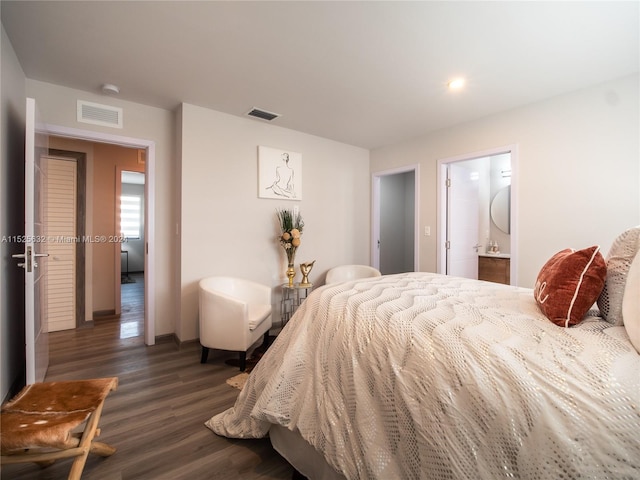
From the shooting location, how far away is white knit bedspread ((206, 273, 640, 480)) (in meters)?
0.73

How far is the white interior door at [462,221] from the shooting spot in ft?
11.8

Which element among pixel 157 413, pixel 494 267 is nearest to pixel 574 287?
pixel 157 413

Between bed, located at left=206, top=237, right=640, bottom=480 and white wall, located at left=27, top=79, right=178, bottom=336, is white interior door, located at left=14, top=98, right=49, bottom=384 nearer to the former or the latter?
white wall, located at left=27, top=79, right=178, bottom=336

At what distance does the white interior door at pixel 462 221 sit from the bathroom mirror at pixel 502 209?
375 mm

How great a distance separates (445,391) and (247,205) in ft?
9.29

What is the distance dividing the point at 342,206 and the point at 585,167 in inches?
105

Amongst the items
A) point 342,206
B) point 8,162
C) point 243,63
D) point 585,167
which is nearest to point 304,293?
point 342,206

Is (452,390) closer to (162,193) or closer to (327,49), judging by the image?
(327,49)

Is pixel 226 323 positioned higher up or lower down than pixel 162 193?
lower down

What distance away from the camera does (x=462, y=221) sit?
12.3ft

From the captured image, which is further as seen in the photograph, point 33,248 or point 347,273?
point 347,273

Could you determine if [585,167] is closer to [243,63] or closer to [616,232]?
[616,232]

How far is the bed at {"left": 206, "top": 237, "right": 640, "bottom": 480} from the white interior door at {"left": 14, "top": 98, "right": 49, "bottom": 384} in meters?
1.39

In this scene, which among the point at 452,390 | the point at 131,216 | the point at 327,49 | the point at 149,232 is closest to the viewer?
the point at 452,390
